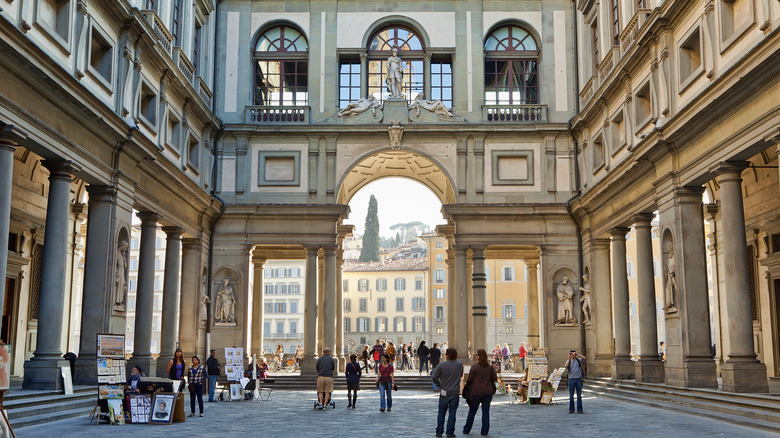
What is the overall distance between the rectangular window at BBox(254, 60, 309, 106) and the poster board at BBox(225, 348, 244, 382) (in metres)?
12.6

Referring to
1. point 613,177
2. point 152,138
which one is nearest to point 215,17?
point 152,138

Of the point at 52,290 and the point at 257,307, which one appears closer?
the point at 52,290

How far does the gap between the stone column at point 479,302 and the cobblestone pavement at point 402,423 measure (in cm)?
848

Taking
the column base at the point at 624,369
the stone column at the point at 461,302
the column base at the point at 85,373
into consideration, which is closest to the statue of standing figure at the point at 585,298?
the column base at the point at 624,369

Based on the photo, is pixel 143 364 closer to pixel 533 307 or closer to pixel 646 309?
pixel 646 309

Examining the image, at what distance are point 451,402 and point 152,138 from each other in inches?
573

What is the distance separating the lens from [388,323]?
9450cm

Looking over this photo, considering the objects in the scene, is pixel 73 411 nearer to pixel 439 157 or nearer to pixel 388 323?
pixel 439 157

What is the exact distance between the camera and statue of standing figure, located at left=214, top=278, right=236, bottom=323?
3139cm

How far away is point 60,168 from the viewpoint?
18.3 m

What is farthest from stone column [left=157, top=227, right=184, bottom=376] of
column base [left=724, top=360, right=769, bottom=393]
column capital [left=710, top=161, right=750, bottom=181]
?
column base [left=724, top=360, right=769, bottom=393]

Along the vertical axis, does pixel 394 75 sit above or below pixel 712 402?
above

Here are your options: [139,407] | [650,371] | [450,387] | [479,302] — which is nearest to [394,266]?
[479,302]

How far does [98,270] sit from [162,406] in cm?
566
